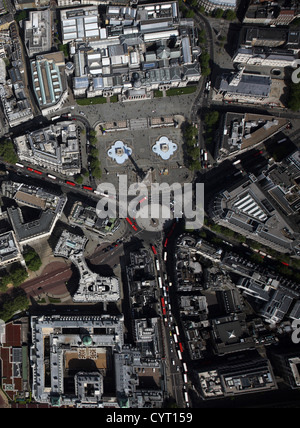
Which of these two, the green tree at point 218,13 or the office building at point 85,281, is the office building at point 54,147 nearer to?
the office building at point 85,281

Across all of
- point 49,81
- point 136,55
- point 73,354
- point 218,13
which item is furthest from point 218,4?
point 73,354

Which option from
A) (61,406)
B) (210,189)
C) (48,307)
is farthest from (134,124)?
(61,406)

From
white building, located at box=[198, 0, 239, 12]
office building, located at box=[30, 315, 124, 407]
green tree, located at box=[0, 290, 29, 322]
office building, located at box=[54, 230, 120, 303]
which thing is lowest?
office building, located at box=[30, 315, 124, 407]

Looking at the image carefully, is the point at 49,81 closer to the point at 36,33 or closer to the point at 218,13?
the point at 36,33

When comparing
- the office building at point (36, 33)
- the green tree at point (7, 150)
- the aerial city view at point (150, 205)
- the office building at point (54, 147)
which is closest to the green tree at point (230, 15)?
the aerial city view at point (150, 205)

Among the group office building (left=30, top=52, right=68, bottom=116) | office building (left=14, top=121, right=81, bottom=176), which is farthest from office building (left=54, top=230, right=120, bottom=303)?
office building (left=30, top=52, right=68, bottom=116)

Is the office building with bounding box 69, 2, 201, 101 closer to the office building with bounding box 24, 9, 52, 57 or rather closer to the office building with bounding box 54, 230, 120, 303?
the office building with bounding box 24, 9, 52, 57

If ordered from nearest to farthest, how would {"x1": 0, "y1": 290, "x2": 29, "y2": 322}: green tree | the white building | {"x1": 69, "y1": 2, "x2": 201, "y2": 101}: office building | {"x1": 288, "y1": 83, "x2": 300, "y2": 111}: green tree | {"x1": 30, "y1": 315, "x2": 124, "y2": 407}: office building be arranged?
{"x1": 30, "y1": 315, "x2": 124, "y2": 407}: office building → {"x1": 0, "y1": 290, "x2": 29, "y2": 322}: green tree → {"x1": 69, "y1": 2, "x2": 201, "y2": 101}: office building → {"x1": 288, "y1": 83, "x2": 300, "y2": 111}: green tree → the white building

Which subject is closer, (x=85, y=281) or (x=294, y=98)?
(x=85, y=281)

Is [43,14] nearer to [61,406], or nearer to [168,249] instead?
[168,249]
